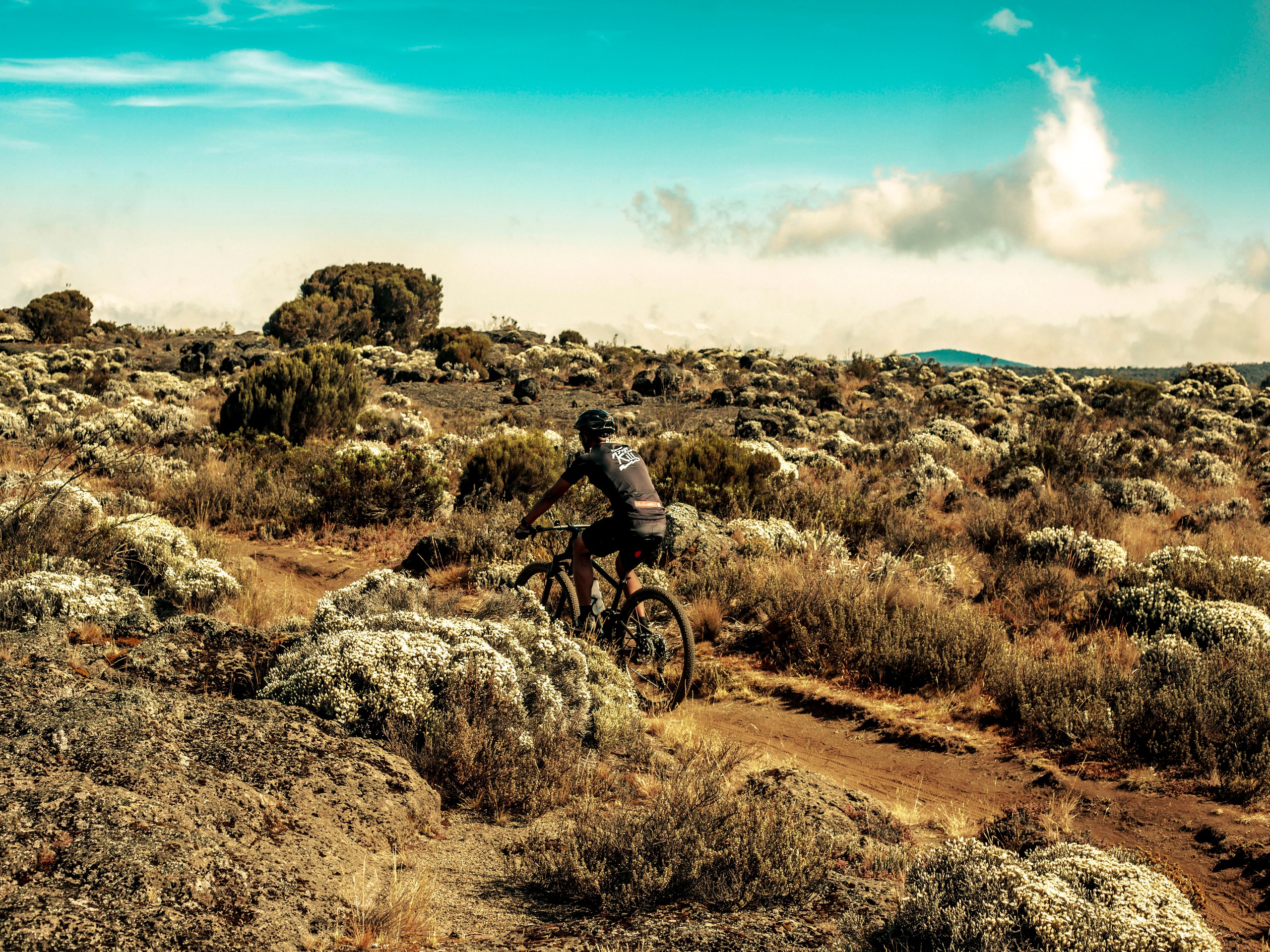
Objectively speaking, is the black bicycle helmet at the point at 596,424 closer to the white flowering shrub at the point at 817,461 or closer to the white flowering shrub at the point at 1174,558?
the white flowering shrub at the point at 1174,558

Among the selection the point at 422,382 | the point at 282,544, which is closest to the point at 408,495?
the point at 282,544

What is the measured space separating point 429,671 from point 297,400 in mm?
13415

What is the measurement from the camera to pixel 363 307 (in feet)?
162

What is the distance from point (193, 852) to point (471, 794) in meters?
1.70

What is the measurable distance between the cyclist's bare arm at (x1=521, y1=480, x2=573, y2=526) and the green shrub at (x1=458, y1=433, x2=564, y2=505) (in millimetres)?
5761

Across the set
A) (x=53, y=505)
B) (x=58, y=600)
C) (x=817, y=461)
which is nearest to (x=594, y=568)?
(x=58, y=600)

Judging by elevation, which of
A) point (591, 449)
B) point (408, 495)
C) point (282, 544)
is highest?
point (591, 449)

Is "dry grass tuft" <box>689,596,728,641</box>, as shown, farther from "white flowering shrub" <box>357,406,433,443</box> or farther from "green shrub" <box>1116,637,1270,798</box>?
"white flowering shrub" <box>357,406,433,443</box>

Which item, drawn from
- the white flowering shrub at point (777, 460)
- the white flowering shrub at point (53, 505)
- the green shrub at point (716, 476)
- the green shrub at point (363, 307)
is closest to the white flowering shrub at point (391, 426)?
the green shrub at point (716, 476)

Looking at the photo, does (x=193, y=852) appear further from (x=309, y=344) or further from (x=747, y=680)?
(x=309, y=344)

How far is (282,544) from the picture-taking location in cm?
1107

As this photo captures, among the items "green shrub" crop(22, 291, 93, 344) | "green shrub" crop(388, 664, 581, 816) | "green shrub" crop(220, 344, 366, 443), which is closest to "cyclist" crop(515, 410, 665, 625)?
"green shrub" crop(388, 664, 581, 816)

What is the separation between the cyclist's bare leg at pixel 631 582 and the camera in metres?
6.43

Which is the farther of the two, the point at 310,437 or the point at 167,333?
the point at 167,333
